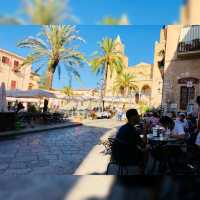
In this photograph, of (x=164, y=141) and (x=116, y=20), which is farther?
(x=164, y=141)

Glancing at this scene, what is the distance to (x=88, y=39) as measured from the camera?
608 centimetres

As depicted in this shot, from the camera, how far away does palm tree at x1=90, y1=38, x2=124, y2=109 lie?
21.4ft

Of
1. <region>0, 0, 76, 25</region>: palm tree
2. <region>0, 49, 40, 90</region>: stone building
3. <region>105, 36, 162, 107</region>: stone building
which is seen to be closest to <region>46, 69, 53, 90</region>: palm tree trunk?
<region>0, 49, 40, 90</region>: stone building

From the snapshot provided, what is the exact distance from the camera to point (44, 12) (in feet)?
12.9

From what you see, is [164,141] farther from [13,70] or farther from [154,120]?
[13,70]

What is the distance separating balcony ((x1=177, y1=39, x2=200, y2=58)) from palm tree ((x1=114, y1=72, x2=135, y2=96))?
2891 millimetres

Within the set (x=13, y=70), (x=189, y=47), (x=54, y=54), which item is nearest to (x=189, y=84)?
(x=189, y=47)

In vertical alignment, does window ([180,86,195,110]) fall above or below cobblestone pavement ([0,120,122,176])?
above

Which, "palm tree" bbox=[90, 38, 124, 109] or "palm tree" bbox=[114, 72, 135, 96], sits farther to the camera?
"palm tree" bbox=[114, 72, 135, 96]

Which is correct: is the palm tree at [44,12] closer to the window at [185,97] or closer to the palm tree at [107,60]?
the palm tree at [107,60]

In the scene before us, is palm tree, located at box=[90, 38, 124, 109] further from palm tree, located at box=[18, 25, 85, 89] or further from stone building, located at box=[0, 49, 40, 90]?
stone building, located at box=[0, 49, 40, 90]

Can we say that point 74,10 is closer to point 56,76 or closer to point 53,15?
point 53,15

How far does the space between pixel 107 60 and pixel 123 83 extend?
0.88 m

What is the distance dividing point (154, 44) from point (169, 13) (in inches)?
103
